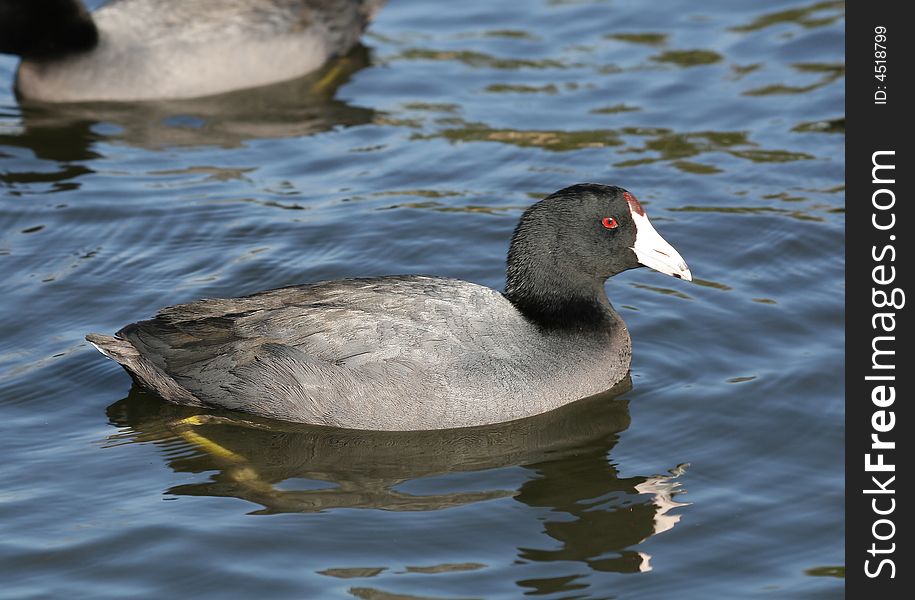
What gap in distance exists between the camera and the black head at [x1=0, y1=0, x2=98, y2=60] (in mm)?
12234

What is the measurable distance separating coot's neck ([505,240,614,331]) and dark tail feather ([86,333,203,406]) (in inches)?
71.7

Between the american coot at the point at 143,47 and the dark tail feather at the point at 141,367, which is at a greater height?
the american coot at the point at 143,47

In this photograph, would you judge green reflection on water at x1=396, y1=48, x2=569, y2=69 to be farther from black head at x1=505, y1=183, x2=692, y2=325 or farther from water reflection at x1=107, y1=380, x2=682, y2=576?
water reflection at x1=107, y1=380, x2=682, y2=576

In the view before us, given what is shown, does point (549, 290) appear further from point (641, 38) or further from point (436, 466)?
point (641, 38)

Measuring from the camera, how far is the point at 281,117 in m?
12.2

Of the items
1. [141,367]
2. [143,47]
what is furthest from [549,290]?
[143,47]

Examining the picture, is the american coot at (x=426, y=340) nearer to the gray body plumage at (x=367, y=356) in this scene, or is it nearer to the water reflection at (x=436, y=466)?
the gray body plumage at (x=367, y=356)

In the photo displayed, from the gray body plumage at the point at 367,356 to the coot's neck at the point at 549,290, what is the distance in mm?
120

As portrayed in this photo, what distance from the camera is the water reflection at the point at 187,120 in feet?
38.3

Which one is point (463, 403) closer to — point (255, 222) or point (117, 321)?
point (117, 321)

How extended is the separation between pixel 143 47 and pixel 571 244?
237 inches

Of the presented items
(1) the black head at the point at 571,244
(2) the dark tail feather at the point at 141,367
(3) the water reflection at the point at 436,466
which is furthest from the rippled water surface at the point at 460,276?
(1) the black head at the point at 571,244

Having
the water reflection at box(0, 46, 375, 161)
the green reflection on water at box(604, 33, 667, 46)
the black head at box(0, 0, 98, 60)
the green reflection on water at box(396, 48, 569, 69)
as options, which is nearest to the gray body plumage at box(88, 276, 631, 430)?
the water reflection at box(0, 46, 375, 161)
